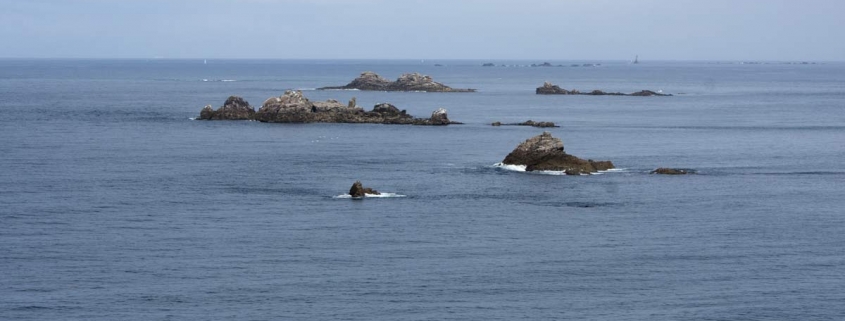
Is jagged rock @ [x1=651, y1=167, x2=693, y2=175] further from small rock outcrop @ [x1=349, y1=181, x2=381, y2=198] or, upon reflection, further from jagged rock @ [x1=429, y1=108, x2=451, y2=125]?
jagged rock @ [x1=429, y1=108, x2=451, y2=125]

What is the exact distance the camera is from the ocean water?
53.9 meters

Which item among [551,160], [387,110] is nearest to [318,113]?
[387,110]

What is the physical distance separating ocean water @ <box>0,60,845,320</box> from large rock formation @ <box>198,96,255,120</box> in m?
33.2

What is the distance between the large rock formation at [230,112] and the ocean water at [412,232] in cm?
3315

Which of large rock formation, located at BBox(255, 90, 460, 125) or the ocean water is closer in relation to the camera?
the ocean water

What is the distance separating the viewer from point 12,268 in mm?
59906

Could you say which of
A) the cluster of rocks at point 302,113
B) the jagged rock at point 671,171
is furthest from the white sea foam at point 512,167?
the cluster of rocks at point 302,113

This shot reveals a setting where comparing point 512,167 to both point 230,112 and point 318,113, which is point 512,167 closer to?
point 318,113

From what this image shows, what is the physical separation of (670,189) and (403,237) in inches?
1157

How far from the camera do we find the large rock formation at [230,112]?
526 ft

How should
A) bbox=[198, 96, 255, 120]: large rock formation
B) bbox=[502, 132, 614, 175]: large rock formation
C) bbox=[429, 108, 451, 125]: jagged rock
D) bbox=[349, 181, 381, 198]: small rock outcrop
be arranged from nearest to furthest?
1. bbox=[349, 181, 381, 198]: small rock outcrop
2. bbox=[502, 132, 614, 175]: large rock formation
3. bbox=[429, 108, 451, 125]: jagged rock
4. bbox=[198, 96, 255, 120]: large rock formation

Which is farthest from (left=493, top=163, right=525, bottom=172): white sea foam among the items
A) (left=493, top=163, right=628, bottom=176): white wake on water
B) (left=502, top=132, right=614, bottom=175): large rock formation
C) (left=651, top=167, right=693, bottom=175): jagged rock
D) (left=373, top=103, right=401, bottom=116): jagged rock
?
(left=373, top=103, right=401, bottom=116): jagged rock

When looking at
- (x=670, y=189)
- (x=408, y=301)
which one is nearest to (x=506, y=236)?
(x=408, y=301)

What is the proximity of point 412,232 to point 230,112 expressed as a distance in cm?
9602
